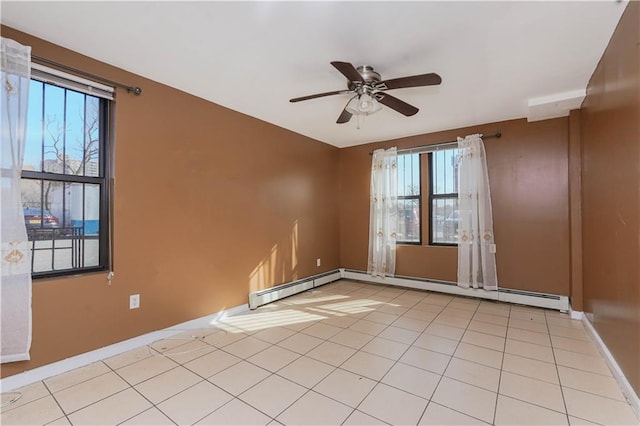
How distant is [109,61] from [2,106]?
0.86 m

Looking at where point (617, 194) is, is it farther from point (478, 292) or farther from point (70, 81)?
point (70, 81)

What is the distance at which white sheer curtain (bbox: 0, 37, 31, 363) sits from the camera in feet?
6.09

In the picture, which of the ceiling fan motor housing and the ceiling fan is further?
the ceiling fan motor housing

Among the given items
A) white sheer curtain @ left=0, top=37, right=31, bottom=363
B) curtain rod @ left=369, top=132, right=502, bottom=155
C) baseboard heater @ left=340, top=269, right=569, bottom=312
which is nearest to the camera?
white sheer curtain @ left=0, top=37, right=31, bottom=363

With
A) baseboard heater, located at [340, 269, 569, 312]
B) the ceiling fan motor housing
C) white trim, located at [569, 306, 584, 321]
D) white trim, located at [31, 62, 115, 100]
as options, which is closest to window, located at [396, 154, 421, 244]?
baseboard heater, located at [340, 269, 569, 312]

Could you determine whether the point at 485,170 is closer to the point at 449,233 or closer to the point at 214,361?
the point at 449,233

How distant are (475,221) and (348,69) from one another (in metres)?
2.89

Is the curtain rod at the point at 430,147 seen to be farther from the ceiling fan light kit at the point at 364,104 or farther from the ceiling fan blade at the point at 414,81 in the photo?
the ceiling fan blade at the point at 414,81

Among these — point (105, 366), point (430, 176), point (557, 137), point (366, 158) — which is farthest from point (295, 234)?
point (557, 137)

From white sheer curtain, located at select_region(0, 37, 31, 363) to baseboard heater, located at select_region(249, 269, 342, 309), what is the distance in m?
2.07

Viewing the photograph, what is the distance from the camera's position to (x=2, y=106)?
1.84 meters

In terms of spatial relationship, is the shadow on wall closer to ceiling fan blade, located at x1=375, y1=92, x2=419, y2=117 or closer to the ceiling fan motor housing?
Answer: ceiling fan blade, located at x1=375, y1=92, x2=419, y2=117

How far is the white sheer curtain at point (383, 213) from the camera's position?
4.68m

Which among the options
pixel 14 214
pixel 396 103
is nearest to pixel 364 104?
pixel 396 103
